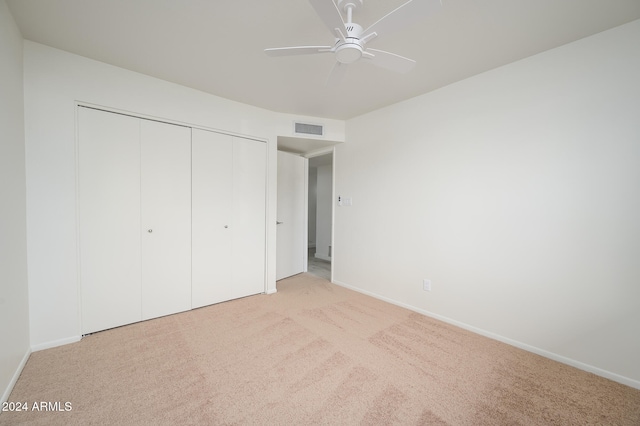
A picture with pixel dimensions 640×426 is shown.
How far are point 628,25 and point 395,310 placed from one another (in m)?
2.99

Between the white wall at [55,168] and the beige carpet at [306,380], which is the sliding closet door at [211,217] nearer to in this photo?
the beige carpet at [306,380]

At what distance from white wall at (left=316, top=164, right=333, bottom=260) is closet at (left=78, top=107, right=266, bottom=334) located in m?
2.40

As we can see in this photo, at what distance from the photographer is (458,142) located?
8.10 feet

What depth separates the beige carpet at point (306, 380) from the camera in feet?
4.60

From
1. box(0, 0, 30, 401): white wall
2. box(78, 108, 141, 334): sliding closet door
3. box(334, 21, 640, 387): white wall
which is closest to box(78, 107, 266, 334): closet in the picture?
box(78, 108, 141, 334): sliding closet door

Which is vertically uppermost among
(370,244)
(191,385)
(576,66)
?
(576,66)

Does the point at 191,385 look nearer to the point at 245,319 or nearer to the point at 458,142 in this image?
the point at 245,319

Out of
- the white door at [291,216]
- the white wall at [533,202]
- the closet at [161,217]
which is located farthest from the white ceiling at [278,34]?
the white door at [291,216]

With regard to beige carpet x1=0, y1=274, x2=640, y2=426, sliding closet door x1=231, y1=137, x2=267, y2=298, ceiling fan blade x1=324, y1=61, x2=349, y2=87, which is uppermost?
ceiling fan blade x1=324, y1=61, x2=349, y2=87

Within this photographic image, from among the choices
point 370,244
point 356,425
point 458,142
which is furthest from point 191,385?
point 458,142

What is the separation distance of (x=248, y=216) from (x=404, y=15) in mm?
2624

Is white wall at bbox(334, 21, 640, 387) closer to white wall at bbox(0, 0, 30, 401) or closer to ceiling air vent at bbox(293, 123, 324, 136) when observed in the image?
ceiling air vent at bbox(293, 123, 324, 136)

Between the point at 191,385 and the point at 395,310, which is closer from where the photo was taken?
the point at 191,385

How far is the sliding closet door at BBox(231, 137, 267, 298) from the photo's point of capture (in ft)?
10.0
